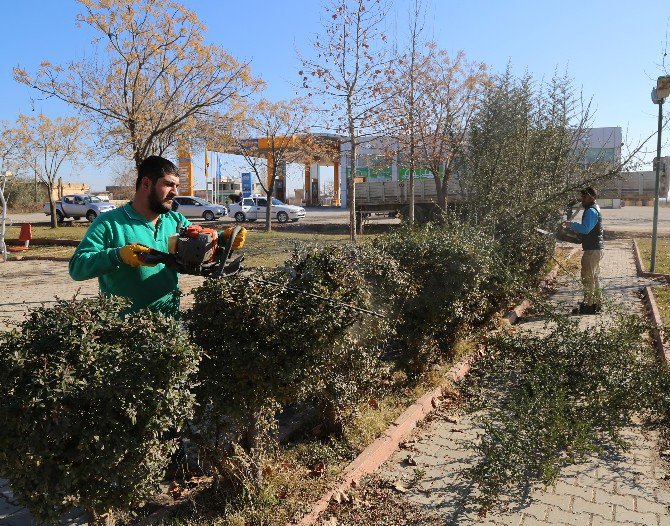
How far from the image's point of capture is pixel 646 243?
17500 millimetres

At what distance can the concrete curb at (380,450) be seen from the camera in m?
3.17

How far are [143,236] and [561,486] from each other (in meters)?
2.92

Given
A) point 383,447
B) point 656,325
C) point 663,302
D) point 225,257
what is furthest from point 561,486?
point 663,302

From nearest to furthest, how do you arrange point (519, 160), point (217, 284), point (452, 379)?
point (217, 284)
point (452, 379)
point (519, 160)

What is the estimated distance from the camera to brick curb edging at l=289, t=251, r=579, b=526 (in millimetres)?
3182

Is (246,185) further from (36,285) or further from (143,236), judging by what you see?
(143,236)

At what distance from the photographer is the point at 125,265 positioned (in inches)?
123

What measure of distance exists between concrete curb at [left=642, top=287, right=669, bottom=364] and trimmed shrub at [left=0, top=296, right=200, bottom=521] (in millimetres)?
4383

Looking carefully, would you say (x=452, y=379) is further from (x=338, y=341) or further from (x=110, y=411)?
(x=110, y=411)

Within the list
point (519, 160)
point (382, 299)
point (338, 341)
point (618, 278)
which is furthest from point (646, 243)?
point (338, 341)

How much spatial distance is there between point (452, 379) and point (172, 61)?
33.8 ft

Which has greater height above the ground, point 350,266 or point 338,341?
point 350,266

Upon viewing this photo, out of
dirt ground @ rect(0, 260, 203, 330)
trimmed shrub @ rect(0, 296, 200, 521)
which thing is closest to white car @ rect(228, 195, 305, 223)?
dirt ground @ rect(0, 260, 203, 330)

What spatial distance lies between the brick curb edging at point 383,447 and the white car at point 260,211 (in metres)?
26.2
